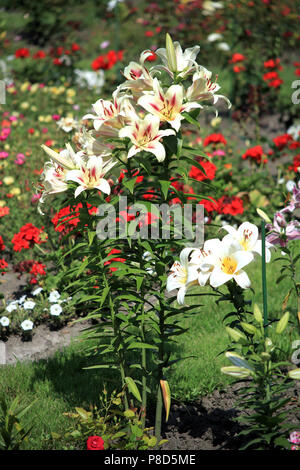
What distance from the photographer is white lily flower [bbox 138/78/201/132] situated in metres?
2.35

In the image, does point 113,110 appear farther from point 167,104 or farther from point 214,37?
point 214,37

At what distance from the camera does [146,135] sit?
236 cm

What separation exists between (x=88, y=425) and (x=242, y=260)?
1055mm

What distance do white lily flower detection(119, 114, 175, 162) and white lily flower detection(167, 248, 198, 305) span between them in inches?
17.8

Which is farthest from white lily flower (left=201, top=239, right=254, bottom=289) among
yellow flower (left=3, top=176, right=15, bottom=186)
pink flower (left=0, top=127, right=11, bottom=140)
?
pink flower (left=0, top=127, right=11, bottom=140)

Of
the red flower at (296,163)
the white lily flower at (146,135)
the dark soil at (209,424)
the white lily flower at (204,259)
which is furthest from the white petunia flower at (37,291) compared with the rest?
the red flower at (296,163)

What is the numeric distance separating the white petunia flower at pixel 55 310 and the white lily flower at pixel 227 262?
1.77m

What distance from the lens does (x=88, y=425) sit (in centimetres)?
267

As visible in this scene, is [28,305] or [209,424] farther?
[28,305]

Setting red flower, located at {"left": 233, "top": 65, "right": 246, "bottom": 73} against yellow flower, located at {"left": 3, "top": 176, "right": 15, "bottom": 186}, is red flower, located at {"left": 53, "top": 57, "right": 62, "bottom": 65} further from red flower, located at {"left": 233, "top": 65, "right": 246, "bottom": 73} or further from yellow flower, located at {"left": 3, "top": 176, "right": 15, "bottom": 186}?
yellow flower, located at {"left": 3, "top": 176, "right": 15, "bottom": 186}

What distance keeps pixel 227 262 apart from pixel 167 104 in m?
0.70

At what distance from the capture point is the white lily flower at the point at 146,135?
7.62ft

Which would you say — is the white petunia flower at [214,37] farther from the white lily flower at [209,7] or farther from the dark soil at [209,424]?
the dark soil at [209,424]

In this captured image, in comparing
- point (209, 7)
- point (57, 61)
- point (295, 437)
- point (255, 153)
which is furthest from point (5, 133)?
point (295, 437)
